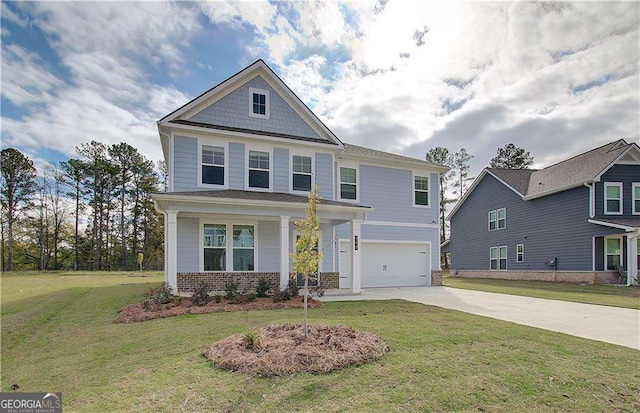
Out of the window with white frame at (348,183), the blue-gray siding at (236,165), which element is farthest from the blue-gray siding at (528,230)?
the blue-gray siding at (236,165)

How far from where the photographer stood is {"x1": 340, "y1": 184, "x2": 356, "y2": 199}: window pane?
1631 centimetres

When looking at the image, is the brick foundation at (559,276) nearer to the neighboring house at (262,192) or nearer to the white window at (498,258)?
the white window at (498,258)

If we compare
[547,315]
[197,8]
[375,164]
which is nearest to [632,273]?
[547,315]

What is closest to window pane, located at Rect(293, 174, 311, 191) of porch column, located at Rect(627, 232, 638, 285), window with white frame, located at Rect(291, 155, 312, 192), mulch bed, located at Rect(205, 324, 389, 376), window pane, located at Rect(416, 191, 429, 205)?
window with white frame, located at Rect(291, 155, 312, 192)

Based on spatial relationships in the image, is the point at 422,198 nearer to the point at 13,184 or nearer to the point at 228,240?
the point at 228,240

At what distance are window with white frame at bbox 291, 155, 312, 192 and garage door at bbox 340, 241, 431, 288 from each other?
3.26 metres

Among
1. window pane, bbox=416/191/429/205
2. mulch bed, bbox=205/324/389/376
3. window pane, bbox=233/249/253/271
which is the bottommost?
mulch bed, bbox=205/324/389/376

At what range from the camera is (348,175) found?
54.1ft

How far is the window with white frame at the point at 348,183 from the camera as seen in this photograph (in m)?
16.3

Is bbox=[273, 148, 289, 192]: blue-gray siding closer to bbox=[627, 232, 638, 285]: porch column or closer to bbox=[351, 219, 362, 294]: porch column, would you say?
bbox=[351, 219, 362, 294]: porch column

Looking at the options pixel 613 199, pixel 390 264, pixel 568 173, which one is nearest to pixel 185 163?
pixel 390 264

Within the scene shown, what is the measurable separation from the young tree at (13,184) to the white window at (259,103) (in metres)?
34.2

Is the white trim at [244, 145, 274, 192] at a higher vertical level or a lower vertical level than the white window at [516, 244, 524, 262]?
higher

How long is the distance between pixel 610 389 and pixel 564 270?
1964 cm
